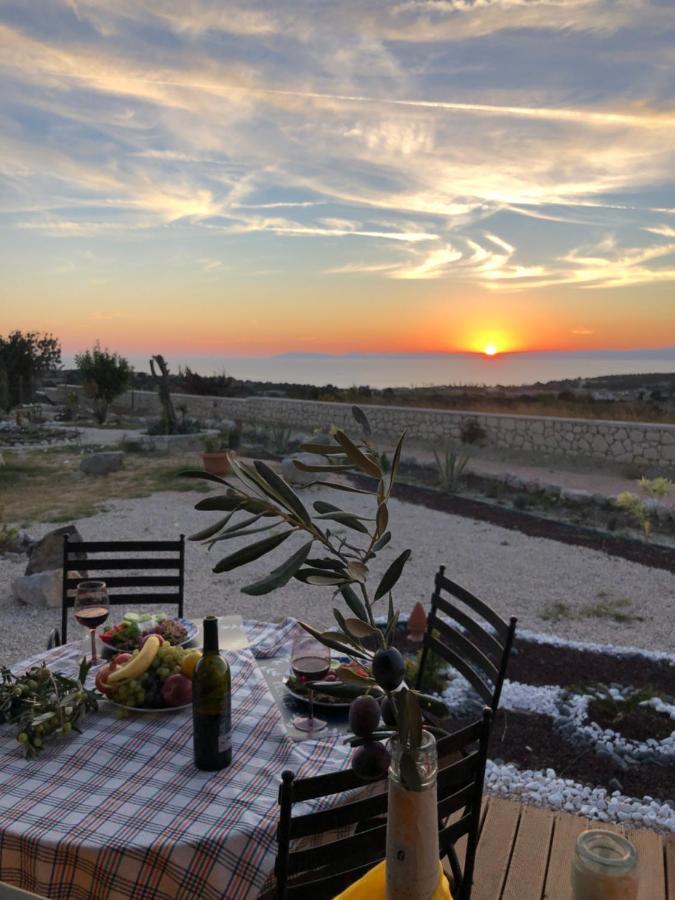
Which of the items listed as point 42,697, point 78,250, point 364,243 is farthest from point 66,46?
point 364,243

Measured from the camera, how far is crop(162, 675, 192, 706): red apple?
1.85m

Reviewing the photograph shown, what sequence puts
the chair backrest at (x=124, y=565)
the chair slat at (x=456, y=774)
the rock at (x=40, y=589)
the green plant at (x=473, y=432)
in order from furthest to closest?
the green plant at (x=473, y=432) < the rock at (x=40, y=589) < the chair backrest at (x=124, y=565) < the chair slat at (x=456, y=774)

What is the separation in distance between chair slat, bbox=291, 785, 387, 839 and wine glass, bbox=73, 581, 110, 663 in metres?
1.19

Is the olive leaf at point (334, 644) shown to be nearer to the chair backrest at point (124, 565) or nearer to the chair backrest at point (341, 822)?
the chair backrest at point (341, 822)

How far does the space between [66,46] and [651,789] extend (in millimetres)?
7829

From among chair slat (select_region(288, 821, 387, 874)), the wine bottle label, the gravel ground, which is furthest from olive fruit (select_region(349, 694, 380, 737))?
the gravel ground

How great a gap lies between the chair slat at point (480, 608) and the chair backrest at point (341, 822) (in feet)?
2.60

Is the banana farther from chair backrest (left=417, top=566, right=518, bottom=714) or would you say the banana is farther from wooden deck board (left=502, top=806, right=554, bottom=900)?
wooden deck board (left=502, top=806, right=554, bottom=900)

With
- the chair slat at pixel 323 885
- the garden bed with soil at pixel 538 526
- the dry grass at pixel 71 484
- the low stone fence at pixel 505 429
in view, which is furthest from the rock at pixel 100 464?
the chair slat at pixel 323 885

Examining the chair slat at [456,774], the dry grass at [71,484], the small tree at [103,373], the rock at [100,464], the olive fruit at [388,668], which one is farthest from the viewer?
the small tree at [103,373]

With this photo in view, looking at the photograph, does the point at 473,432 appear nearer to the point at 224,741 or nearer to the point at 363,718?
the point at 224,741

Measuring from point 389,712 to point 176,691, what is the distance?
128cm

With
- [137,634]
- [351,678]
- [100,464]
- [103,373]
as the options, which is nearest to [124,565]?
[137,634]

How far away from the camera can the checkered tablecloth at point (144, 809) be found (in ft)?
4.40
